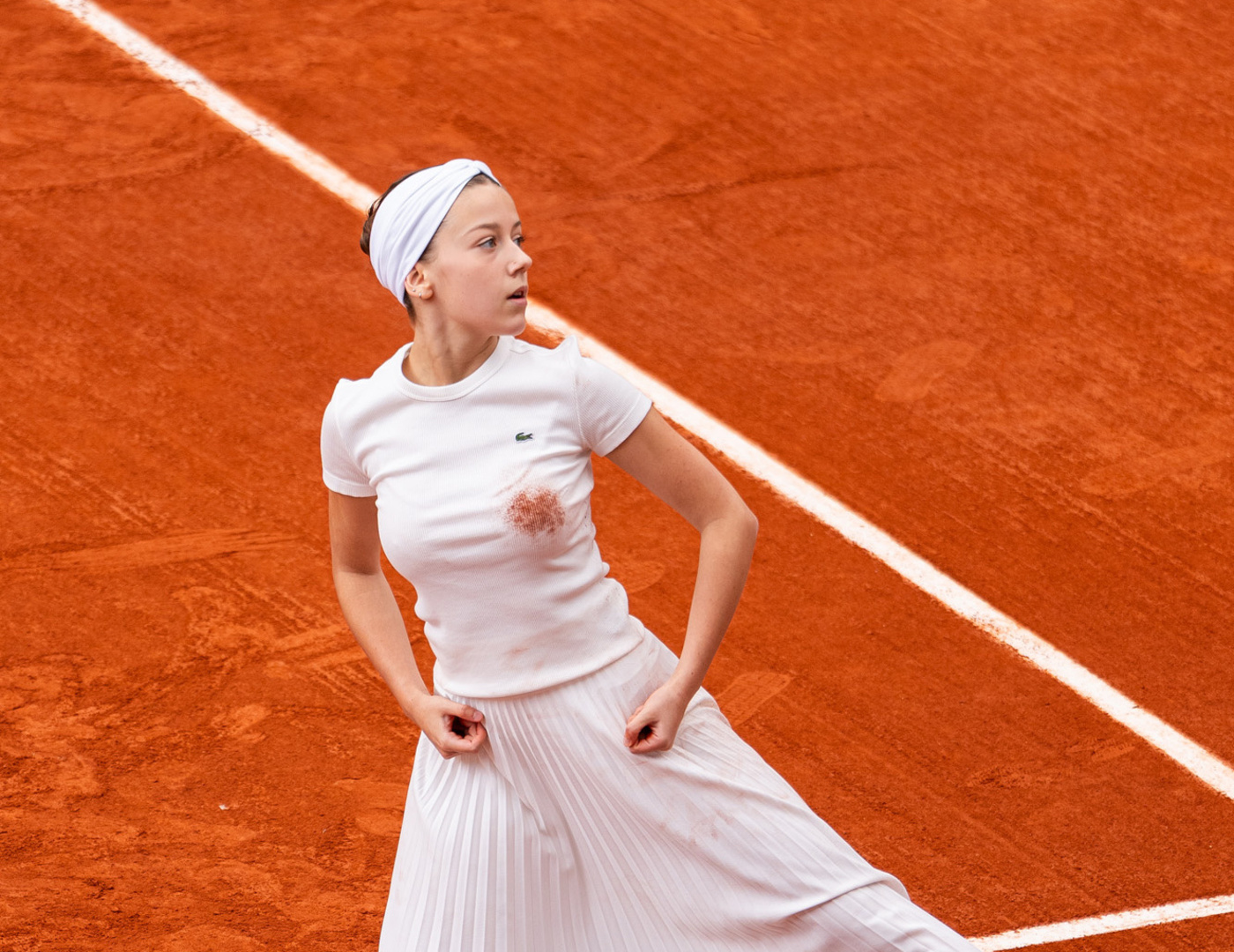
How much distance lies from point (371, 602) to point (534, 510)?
0.56m

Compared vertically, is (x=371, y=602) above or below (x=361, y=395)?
below

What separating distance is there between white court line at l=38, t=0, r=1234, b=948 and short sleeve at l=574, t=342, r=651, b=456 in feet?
8.00

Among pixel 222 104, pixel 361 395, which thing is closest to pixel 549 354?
pixel 361 395

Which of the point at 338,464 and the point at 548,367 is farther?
the point at 338,464

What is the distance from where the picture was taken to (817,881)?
295cm

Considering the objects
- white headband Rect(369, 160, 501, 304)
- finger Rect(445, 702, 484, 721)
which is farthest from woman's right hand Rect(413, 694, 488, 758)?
white headband Rect(369, 160, 501, 304)

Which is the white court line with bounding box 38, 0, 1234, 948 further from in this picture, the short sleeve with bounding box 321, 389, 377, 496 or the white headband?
the white headband

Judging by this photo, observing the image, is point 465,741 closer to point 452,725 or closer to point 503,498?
point 452,725

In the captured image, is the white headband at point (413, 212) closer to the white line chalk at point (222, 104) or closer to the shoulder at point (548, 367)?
the shoulder at point (548, 367)

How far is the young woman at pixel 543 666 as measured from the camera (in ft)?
9.45

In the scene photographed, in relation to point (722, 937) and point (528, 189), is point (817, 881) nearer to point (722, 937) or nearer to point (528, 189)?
point (722, 937)

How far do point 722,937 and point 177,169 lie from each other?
231 inches

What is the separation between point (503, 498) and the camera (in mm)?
2842

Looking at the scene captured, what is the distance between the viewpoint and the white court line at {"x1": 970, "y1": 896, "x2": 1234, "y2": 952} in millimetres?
4312
